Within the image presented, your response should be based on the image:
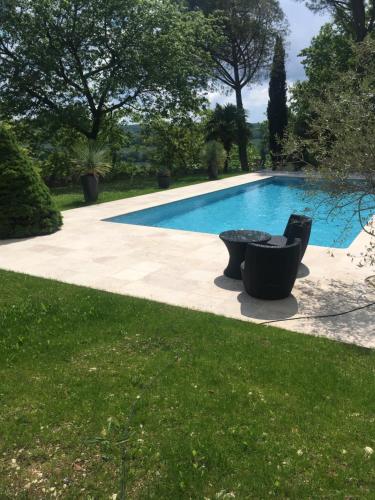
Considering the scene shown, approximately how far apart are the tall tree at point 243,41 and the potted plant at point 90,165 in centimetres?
1230

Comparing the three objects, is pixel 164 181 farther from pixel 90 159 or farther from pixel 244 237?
pixel 244 237

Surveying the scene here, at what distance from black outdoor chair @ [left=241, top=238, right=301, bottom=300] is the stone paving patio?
160 mm

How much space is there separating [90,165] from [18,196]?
15.9ft

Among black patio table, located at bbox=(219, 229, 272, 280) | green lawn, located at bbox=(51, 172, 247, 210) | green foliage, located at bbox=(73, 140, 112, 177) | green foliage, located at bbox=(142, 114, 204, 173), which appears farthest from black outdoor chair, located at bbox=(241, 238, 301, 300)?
green foliage, located at bbox=(142, 114, 204, 173)

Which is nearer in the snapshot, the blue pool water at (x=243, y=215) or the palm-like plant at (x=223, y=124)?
the blue pool water at (x=243, y=215)

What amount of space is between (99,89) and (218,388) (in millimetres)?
18345

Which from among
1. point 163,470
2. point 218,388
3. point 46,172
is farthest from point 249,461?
point 46,172

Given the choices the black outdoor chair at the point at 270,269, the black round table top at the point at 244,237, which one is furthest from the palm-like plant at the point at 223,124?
the black outdoor chair at the point at 270,269

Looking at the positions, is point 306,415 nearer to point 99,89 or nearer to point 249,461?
point 249,461

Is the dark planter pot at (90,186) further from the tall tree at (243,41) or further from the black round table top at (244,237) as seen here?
the tall tree at (243,41)

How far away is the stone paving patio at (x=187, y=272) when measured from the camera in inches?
205

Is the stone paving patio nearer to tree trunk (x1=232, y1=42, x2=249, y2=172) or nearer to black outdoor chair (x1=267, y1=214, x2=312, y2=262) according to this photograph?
black outdoor chair (x1=267, y1=214, x2=312, y2=262)

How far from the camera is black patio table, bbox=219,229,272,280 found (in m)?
6.25

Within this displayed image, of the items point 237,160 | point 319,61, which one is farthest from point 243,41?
point 237,160
